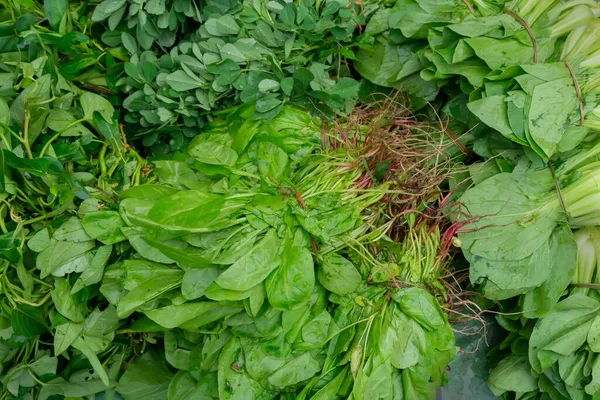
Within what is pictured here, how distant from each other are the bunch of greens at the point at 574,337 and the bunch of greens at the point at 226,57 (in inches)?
26.4

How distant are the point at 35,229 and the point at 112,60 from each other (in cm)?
42

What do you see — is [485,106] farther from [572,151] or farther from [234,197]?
[234,197]

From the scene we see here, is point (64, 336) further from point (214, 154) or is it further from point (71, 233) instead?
point (214, 154)

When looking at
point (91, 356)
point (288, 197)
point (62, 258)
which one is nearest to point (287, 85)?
point (288, 197)

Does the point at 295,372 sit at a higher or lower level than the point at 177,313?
lower

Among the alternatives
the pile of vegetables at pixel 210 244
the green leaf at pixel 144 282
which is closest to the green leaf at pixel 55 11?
the pile of vegetables at pixel 210 244

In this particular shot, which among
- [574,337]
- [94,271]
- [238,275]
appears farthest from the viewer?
[574,337]

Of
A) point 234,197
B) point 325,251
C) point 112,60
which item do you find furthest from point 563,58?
point 112,60

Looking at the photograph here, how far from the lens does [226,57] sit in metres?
1.17

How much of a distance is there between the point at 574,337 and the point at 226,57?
0.99 metres

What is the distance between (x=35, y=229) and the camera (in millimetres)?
1110

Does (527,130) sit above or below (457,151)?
above

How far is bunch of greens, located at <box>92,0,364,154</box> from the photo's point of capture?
46.1 inches

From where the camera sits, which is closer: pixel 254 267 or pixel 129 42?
pixel 254 267
